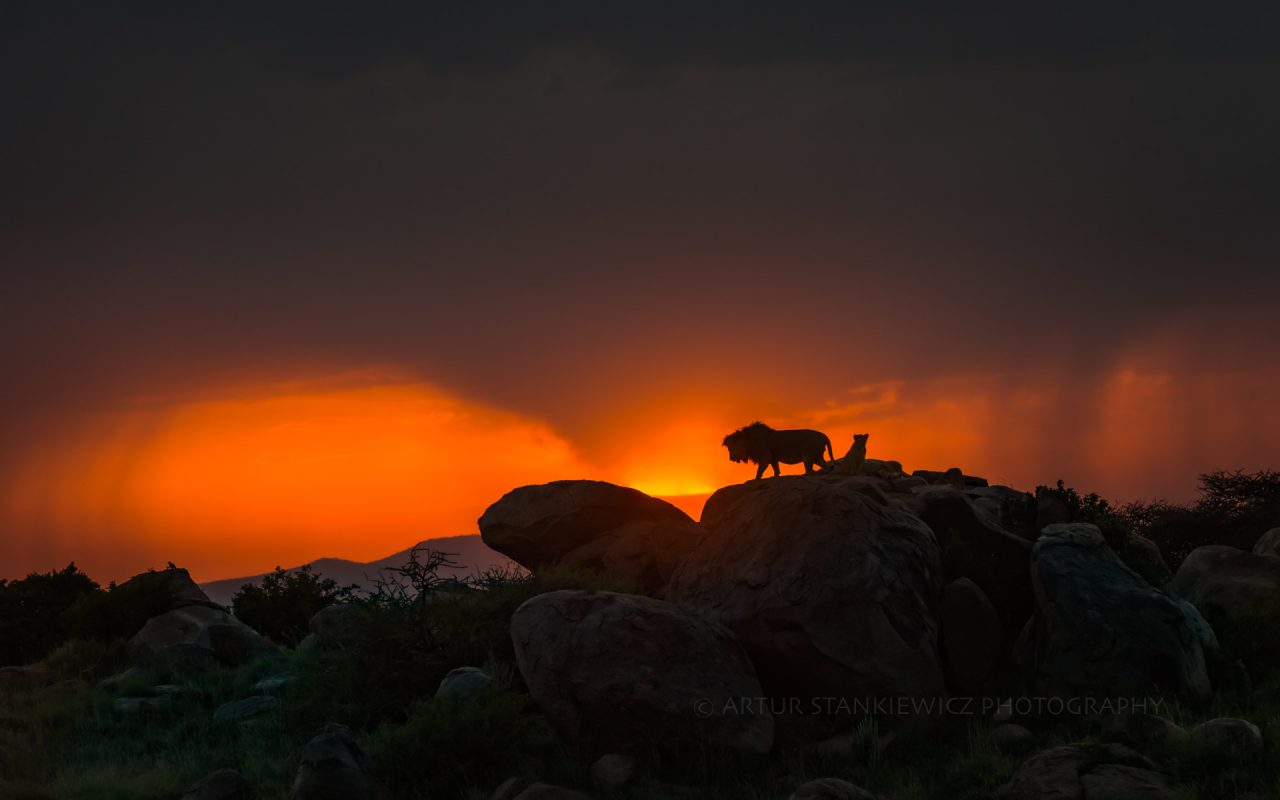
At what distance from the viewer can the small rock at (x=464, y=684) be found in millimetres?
19250

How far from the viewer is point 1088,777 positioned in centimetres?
1423

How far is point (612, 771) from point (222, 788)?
5.99m

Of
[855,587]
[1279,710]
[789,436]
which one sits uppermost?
[789,436]

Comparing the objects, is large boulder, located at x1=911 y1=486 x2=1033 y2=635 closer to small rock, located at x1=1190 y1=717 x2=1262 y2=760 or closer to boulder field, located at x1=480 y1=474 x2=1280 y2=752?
boulder field, located at x1=480 y1=474 x2=1280 y2=752

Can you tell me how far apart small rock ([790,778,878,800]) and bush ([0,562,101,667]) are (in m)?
29.9

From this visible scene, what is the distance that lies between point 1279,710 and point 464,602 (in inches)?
623

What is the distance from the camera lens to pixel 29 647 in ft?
125

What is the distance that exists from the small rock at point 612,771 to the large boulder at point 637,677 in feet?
0.93

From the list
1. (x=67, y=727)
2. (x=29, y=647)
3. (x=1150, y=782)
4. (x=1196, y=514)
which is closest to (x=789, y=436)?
(x=1150, y=782)

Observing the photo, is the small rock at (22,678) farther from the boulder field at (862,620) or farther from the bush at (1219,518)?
the bush at (1219,518)

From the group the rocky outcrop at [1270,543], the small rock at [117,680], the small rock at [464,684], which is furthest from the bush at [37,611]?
the rocky outcrop at [1270,543]

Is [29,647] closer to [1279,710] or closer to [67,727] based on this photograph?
[67,727]

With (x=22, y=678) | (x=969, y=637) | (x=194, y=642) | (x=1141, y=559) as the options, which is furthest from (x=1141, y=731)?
(x=22, y=678)

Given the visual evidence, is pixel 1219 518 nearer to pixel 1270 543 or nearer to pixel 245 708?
pixel 1270 543
